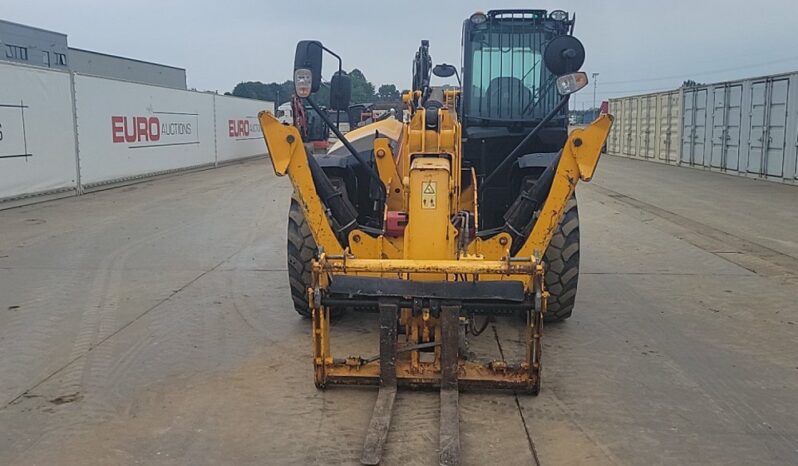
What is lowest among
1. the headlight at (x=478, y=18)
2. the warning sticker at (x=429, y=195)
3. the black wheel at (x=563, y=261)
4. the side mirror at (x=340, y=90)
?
the black wheel at (x=563, y=261)

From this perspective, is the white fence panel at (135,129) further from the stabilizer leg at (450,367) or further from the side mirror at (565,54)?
the stabilizer leg at (450,367)

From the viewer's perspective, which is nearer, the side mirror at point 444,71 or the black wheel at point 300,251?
the black wheel at point 300,251

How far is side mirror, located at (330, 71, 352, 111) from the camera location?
5.44 meters

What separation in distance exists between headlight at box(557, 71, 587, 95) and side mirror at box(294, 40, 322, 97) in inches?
64.7

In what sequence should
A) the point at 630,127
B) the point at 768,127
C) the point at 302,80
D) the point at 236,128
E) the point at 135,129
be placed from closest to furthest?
1. the point at 302,80
2. the point at 135,129
3. the point at 768,127
4. the point at 236,128
5. the point at 630,127

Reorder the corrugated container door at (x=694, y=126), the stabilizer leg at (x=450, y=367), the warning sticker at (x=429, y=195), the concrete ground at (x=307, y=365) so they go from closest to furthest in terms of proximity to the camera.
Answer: the concrete ground at (x=307, y=365) < the stabilizer leg at (x=450, y=367) < the warning sticker at (x=429, y=195) < the corrugated container door at (x=694, y=126)

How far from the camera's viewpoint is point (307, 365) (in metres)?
5.01

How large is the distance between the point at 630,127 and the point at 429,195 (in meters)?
29.6

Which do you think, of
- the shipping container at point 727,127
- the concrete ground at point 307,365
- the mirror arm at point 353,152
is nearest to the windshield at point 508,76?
the mirror arm at point 353,152

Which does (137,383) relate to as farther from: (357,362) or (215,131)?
(215,131)

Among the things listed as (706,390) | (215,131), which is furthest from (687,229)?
(215,131)

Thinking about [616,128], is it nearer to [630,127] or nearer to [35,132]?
[630,127]

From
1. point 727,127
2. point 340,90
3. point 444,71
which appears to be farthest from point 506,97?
point 727,127

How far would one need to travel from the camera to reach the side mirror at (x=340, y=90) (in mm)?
5438
